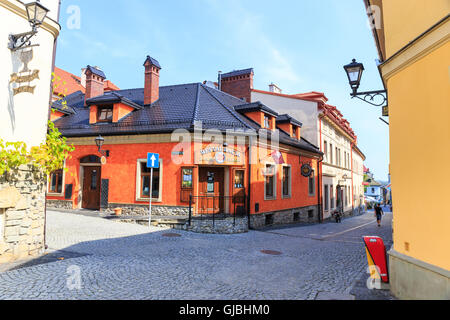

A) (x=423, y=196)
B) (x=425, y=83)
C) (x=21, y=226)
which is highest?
(x=425, y=83)

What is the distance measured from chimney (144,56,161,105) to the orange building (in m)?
0.06

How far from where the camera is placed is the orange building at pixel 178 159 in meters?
13.0

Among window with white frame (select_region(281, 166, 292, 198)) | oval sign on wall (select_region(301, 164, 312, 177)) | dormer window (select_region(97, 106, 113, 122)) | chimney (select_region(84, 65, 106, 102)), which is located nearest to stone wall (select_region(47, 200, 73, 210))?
dormer window (select_region(97, 106, 113, 122))

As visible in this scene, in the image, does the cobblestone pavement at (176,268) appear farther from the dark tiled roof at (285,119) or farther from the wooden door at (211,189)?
the dark tiled roof at (285,119)

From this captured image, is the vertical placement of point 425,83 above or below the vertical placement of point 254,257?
above

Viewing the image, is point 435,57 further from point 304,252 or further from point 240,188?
point 240,188

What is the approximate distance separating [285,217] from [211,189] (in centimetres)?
567

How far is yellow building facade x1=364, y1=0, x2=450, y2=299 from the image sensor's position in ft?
13.9

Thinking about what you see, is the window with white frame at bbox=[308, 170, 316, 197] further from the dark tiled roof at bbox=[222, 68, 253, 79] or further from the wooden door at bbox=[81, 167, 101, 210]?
the wooden door at bbox=[81, 167, 101, 210]

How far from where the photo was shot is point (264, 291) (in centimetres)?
522
